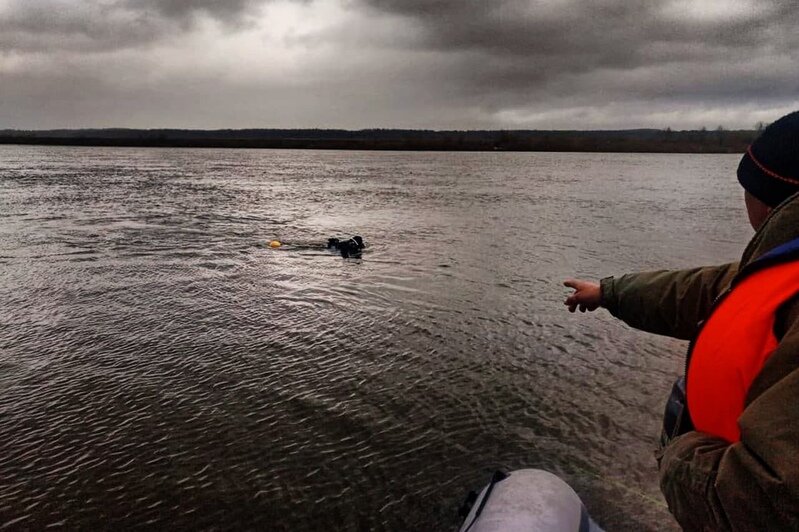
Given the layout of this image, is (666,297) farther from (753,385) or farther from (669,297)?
(753,385)

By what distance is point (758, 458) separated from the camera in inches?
61.4

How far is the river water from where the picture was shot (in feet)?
17.5

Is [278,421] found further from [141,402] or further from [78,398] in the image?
[78,398]

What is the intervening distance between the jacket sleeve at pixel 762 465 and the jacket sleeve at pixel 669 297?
1174 millimetres

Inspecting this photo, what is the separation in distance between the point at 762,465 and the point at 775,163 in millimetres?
1126

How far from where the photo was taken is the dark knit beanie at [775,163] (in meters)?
2.00

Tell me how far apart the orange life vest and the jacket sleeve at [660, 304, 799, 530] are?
0.07 meters

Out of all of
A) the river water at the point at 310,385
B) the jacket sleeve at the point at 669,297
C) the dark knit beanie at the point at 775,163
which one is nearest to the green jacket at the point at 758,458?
the dark knit beanie at the point at 775,163

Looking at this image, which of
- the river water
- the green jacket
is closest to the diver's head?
the green jacket

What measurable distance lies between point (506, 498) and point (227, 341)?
6322 millimetres

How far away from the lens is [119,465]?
5746 millimetres

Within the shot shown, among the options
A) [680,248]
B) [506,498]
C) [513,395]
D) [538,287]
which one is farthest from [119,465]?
[680,248]

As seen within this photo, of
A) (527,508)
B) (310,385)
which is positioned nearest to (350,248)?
(310,385)

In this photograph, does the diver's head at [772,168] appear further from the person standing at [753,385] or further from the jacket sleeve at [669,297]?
the jacket sleeve at [669,297]
